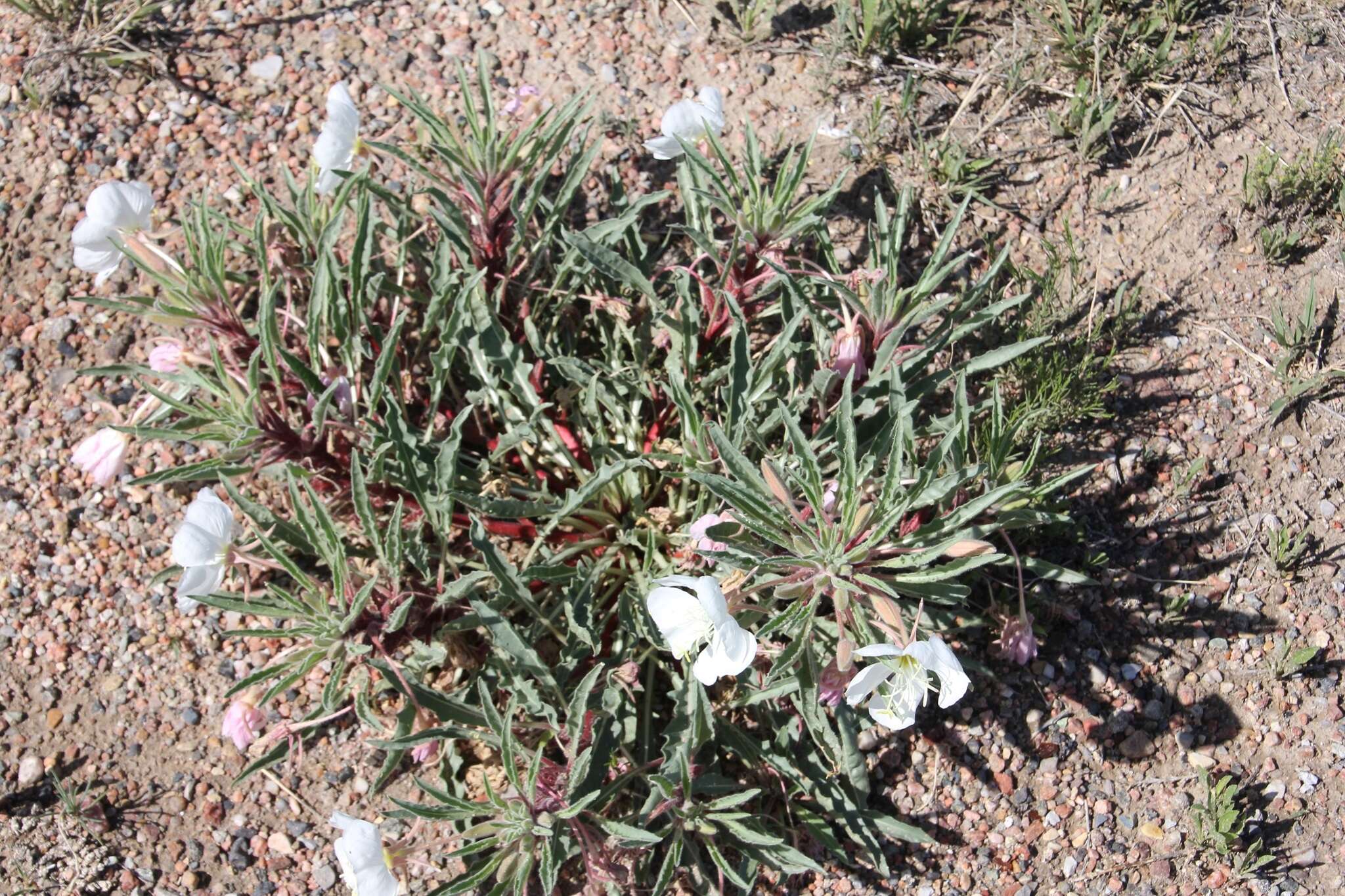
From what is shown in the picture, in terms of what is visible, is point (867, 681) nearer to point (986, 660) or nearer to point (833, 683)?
point (833, 683)

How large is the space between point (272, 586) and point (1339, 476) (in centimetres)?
263

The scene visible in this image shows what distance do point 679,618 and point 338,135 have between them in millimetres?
1445

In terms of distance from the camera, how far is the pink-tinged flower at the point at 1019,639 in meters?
2.47

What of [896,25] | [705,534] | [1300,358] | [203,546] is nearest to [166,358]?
[203,546]

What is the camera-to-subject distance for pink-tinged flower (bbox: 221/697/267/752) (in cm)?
243

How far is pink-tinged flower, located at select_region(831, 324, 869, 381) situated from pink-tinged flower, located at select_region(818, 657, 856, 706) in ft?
2.26

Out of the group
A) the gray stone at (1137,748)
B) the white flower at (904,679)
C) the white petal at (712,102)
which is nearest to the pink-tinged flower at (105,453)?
the white petal at (712,102)

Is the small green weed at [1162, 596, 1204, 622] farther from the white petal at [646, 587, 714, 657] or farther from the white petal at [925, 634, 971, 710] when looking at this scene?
the white petal at [646, 587, 714, 657]

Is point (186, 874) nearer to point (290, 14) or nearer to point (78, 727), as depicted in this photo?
point (78, 727)

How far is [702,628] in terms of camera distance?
200cm

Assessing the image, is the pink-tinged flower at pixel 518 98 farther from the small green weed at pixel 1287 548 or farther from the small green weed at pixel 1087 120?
the small green weed at pixel 1287 548

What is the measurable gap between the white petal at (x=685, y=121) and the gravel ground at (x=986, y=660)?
368 mm

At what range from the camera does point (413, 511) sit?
273 centimetres

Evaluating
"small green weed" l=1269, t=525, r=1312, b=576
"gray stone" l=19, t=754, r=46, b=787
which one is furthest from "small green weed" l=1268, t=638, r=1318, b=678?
"gray stone" l=19, t=754, r=46, b=787
